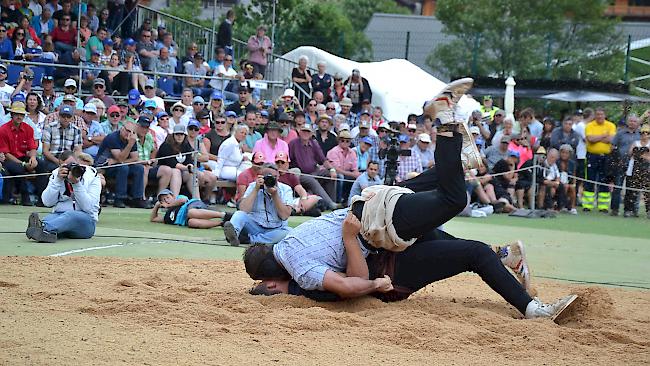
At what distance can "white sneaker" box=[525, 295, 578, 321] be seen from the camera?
6770 mm

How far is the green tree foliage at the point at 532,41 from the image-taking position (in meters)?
29.3

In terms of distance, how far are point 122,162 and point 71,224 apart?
14.8 feet

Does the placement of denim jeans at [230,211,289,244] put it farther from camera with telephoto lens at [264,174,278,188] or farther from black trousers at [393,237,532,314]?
black trousers at [393,237,532,314]

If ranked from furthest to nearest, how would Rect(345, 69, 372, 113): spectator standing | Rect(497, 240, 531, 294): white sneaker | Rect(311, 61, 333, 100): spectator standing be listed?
Rect(311, 61, 333, 100): spectator standing → Rect(345, 69, 372, 113): spectator standing → Rect(497, 240, 531, 294): white sneaker

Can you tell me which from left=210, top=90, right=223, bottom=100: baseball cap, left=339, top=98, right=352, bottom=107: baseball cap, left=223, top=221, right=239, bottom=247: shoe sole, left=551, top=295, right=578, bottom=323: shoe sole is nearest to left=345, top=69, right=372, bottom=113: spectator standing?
left=339, top=98, right=352, bottom=107: baseball cap

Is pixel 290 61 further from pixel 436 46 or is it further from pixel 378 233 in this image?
pixel 378 233

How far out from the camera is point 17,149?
47.4 ft

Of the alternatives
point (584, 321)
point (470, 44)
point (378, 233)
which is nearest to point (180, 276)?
point (378, 233)

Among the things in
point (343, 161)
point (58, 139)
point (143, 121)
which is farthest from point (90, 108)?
point (343, 161)

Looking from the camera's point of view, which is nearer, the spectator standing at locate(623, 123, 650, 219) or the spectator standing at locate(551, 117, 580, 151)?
the spectator standing at locate(623, 123, 650, 219)

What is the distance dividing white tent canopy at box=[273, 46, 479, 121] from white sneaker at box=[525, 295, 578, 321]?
16895 millimetres

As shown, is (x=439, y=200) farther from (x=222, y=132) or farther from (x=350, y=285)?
(x=222, y=132)

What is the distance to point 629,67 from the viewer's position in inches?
1049

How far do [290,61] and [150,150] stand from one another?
8.22m
